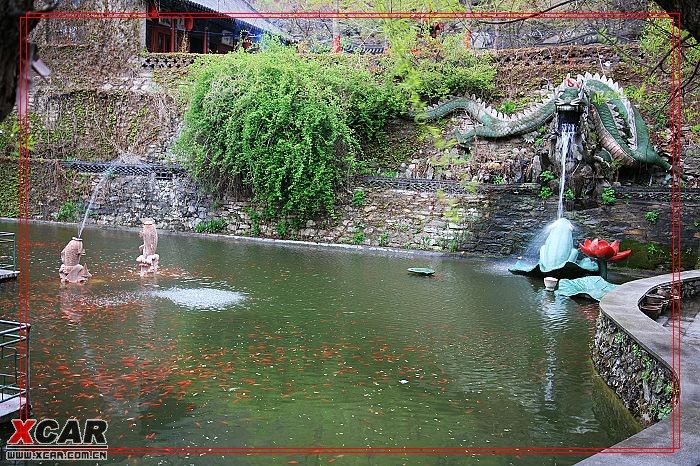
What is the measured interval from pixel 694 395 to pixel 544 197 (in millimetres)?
11525

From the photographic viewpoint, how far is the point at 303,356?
7.75 metres

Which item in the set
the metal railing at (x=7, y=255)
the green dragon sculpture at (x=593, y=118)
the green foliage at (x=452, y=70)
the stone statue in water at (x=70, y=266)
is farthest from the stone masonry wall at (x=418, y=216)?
the stone statue in water at (x=70, y=266)

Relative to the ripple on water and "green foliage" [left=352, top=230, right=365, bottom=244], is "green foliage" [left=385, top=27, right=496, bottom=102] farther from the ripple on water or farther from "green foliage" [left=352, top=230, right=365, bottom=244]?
the ripple on water

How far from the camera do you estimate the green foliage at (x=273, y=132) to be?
1797 cm

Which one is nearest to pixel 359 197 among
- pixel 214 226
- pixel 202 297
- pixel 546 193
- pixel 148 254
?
pixel 214 226

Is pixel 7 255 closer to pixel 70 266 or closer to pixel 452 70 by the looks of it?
pixel 70 266

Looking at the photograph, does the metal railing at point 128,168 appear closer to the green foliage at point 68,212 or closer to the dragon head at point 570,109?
the green foliage at point 68,212

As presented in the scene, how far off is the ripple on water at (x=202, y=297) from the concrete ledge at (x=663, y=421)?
16.9ft

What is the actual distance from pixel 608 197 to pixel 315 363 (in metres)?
10.3

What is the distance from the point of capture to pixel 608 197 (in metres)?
15.6

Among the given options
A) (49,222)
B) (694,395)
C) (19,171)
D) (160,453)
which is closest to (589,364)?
(694,395)

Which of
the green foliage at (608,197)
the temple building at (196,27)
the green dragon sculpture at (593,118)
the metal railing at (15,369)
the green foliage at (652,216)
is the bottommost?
the metal railing at (15,369)

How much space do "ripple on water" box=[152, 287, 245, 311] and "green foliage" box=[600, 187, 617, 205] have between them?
28.6 ft

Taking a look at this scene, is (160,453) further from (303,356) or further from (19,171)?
(19,171)
